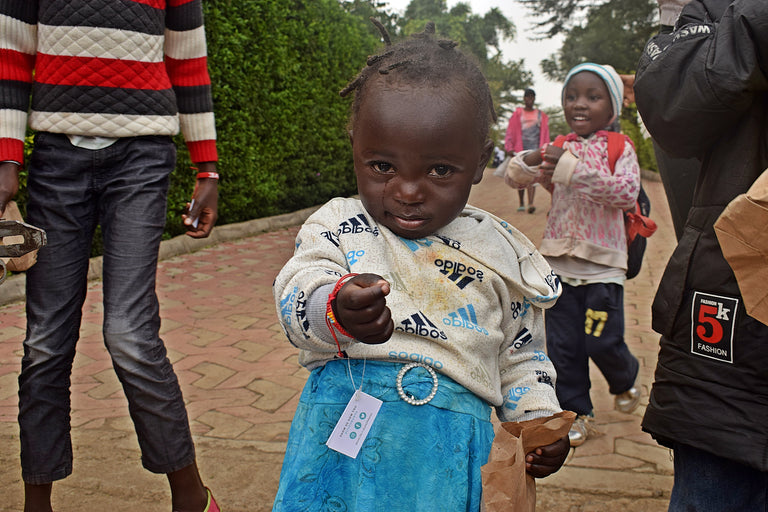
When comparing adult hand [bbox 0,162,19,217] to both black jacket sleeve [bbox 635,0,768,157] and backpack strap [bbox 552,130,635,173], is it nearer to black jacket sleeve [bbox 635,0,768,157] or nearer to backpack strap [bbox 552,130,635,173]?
black jacket sleeve [bbox 635,0,768,157]

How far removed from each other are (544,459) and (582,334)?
6.40ft

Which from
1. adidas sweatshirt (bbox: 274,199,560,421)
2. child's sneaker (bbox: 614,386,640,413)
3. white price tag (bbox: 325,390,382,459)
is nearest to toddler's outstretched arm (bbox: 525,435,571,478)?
adidas sweatshirt (bbox: 274,199,560,421)

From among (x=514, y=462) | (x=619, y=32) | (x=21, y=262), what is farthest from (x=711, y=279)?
(x=619, y=32)

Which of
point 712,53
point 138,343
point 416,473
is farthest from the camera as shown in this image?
point 138,343

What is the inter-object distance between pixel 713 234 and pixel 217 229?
756cm

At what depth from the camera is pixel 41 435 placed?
2291 mm

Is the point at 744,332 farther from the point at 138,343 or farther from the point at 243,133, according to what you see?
the point at 243,133

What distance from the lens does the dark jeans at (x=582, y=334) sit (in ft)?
10.9

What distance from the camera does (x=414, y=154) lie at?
4.95 ft

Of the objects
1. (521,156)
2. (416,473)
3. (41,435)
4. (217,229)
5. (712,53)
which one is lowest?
(217,229)

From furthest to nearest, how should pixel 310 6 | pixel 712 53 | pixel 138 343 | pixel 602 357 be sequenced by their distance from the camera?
1. pixel 310 6
2. pixel 602 357
3. pixel 138 343
4. pixel 712 53

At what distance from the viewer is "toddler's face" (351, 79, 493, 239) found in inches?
59.4

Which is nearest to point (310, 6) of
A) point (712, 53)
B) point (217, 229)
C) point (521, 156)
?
point (217, 229)

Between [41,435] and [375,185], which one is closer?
[375,185]
